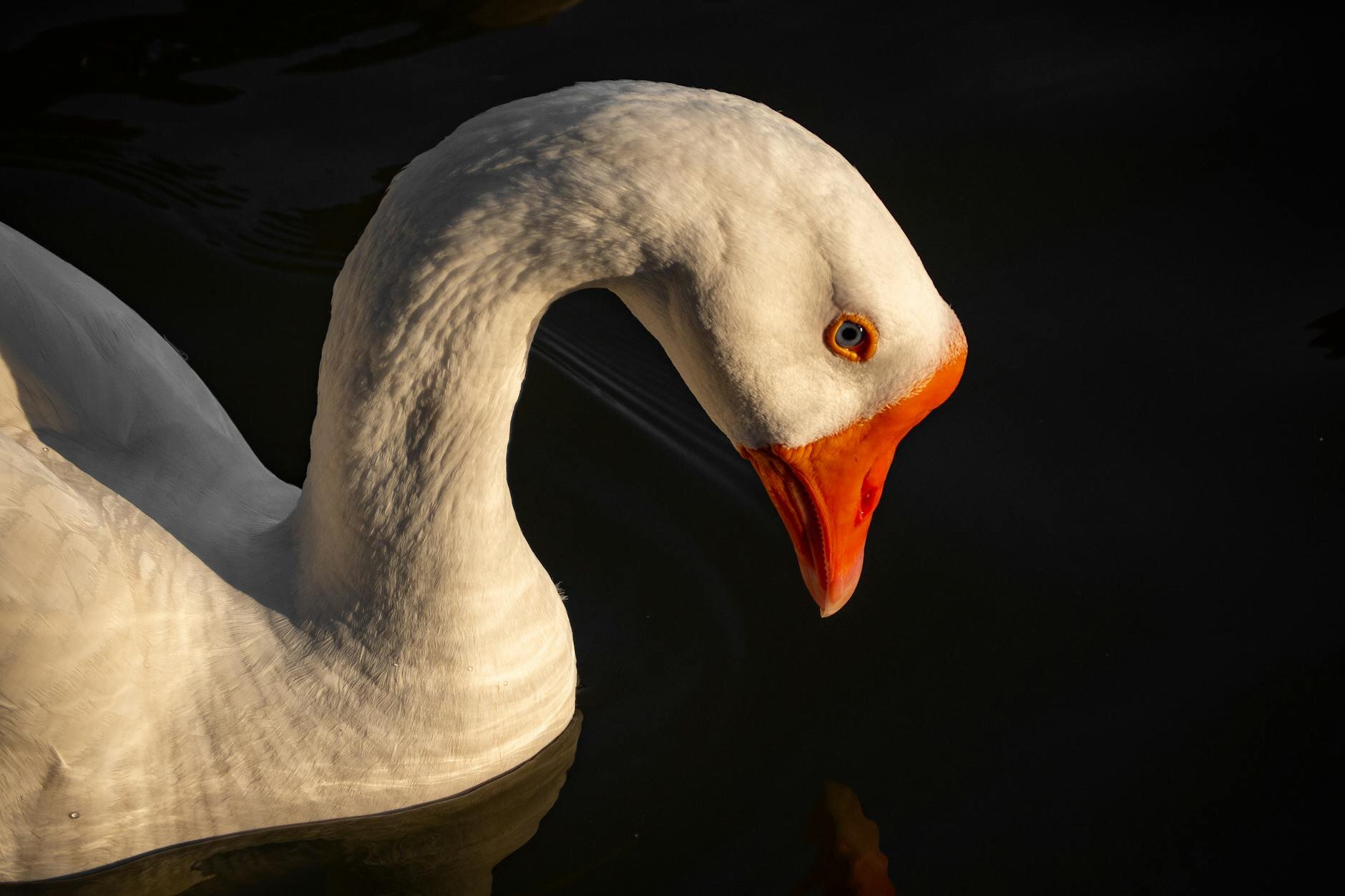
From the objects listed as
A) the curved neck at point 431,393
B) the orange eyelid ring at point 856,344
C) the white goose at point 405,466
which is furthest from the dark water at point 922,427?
the orange eyelid ring at point 856,344

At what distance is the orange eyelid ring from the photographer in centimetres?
248

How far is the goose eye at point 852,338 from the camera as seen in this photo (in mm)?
2482

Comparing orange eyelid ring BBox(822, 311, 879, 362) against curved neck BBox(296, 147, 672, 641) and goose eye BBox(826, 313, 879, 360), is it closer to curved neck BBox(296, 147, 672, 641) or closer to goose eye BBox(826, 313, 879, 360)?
goose eye BBox(826, 313, 879, 360)

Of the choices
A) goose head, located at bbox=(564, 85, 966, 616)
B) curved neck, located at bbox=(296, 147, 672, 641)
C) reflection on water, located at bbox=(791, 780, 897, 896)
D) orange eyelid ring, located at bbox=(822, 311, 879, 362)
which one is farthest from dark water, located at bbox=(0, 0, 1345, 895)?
orange eyelid ring, located at bbox=(822, 311, 879, 362)

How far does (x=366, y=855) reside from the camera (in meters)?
3.35

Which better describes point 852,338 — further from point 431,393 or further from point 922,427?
point 922,427

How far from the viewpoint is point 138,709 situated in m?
2.88

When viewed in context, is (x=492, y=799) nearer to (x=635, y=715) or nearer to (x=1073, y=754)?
(x=635, y=715)

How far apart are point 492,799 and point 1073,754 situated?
1470 millimetres

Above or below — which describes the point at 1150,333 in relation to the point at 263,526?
below

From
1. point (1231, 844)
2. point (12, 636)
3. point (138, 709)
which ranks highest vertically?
point (12, 636)

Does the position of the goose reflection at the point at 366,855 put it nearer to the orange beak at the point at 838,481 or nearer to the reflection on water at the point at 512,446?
the reflection on water at the point at 512,446

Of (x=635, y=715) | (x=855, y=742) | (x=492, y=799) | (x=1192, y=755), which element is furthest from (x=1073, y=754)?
(x=492, y=799)

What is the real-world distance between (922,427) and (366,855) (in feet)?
7.07
